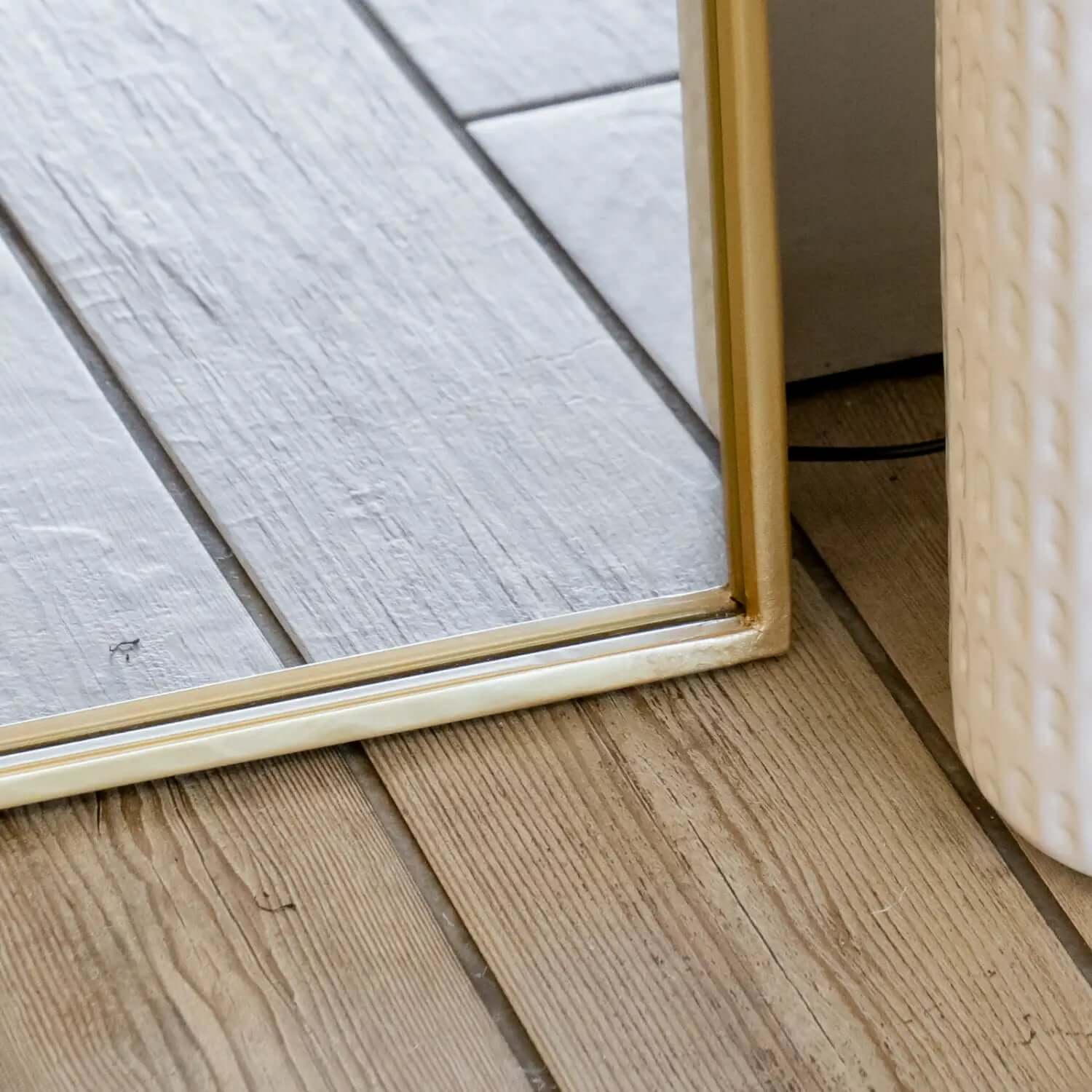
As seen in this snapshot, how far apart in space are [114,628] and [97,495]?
5 cm

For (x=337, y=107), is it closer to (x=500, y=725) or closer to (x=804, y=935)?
(x=500, y=725)

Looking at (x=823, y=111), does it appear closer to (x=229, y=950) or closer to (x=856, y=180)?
(x=856, y=180)

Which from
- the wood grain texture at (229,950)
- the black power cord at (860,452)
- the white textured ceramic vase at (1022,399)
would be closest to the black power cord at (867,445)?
the black power cord at (860,452)

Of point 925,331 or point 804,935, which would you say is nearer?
point 804,935

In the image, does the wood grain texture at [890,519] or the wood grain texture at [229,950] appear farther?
the wood grain texture at [890,519]

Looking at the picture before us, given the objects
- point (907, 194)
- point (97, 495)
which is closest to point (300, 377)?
point (97, 495)

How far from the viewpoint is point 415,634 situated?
632 mm

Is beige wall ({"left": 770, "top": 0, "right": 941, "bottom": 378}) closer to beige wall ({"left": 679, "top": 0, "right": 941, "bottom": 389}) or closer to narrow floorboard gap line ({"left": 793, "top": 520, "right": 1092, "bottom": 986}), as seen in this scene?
beige wall ({"left": 679, "top": 0, "right": 941, "bottom": 389})

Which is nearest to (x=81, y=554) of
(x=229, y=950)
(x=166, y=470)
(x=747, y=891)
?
(x=166, y=470)

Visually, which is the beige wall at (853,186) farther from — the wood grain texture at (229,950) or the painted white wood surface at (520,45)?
the wood grain texture at (229,950)

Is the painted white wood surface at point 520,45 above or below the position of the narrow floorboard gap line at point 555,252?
above

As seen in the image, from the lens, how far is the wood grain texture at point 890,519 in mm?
642

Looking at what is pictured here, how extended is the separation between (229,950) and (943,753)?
281 mm

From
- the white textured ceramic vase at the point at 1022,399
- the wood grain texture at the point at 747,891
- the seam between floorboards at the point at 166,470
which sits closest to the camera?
the white textured ceramic vase at the point at 1022,399
